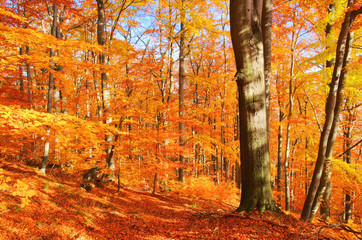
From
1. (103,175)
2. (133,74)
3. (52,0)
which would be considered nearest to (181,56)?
(133,74)

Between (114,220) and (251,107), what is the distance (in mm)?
4900

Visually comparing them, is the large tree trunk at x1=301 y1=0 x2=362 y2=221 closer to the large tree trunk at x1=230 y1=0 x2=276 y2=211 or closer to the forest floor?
the forest floor

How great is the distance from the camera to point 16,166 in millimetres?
8867

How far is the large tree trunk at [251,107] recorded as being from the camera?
13.1 ft

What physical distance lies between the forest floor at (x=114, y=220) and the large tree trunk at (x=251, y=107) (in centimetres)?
48

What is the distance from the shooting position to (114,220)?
5.79m

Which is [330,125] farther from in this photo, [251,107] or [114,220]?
[114,220]

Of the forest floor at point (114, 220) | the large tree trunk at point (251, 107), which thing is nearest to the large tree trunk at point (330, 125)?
the forest floor at point (114, 220)

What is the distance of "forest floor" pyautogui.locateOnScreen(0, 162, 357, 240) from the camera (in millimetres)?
3354

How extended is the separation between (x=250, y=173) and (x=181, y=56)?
9.24 m

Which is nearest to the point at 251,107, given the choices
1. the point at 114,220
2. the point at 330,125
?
the point at 330,125

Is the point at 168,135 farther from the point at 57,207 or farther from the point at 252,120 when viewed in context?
the point at 252,120

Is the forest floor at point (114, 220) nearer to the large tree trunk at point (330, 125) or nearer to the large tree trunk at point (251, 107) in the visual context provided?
the large tree trunk at point (251, 107)

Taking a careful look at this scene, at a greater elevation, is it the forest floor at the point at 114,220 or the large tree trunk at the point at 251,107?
the large tree trunk at the point at 251,107
